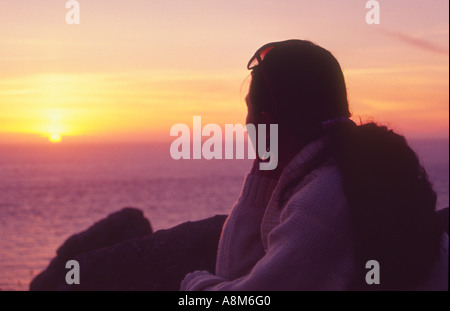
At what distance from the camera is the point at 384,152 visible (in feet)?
7.40

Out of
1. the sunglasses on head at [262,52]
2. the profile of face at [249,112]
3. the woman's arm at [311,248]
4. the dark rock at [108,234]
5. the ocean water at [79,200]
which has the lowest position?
the ocean water at [79,200]

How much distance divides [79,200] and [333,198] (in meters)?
76.5

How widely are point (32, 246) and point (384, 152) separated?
39.7 meters

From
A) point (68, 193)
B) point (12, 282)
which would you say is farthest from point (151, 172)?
point (12, 282)

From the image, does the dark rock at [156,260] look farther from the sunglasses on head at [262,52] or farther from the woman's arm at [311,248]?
the woman's arm at [311,248]

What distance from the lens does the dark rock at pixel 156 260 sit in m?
5.94

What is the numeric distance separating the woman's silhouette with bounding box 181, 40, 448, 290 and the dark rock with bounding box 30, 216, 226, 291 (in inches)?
136

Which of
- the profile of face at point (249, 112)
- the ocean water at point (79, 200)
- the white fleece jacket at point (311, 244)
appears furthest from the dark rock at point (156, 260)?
the ocean water at point (79, 200)

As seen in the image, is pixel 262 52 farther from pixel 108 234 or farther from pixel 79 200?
pixel 79 200

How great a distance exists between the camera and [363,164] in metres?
2.22

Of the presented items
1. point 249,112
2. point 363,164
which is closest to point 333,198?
point 363,164

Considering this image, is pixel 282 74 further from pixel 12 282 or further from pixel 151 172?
pixel 151 172

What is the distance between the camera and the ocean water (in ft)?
122

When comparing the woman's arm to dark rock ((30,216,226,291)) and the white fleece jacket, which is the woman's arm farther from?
dark rock ((30,216,226,291))
